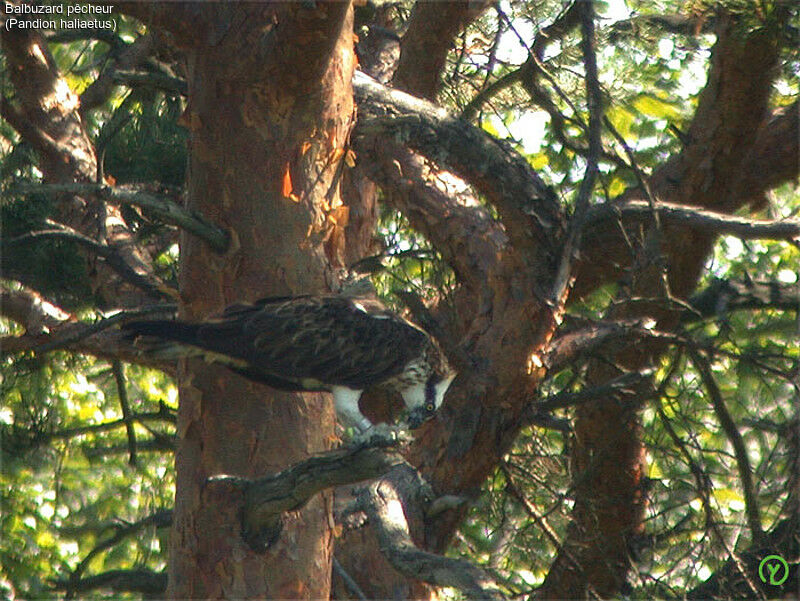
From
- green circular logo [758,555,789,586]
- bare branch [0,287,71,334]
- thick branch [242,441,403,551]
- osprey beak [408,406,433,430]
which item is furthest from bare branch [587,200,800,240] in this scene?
bare branch [0,287,71,334]

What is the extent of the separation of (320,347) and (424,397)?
0.45m

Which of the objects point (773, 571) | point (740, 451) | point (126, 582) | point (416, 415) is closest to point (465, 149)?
point (416, 415)

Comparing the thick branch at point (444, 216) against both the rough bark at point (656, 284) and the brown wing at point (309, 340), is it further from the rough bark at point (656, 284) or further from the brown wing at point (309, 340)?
the brown wing at point (309, 340)

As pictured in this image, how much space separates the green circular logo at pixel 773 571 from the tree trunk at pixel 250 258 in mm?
1852

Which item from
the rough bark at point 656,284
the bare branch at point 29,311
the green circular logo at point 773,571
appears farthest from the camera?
the rough bark at point 656,284

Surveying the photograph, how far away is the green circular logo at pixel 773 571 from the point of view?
4270 millimetres

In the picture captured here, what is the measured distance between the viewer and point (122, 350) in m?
4.82

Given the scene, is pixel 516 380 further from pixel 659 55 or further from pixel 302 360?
pixel 659 55

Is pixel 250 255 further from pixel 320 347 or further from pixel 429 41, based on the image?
pixel 429 41

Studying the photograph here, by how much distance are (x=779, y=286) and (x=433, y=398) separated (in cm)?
256

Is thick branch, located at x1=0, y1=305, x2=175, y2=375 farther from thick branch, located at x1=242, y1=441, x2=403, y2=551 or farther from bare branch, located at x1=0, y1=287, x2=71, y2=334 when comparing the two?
thick branch, located at x1=242, y1=441, x2=403, y2=551

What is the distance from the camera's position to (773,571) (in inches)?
171

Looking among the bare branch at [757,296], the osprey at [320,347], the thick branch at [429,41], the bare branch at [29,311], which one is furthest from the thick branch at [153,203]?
the bare branch at [757,296]

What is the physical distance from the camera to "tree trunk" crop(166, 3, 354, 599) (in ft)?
11.1
